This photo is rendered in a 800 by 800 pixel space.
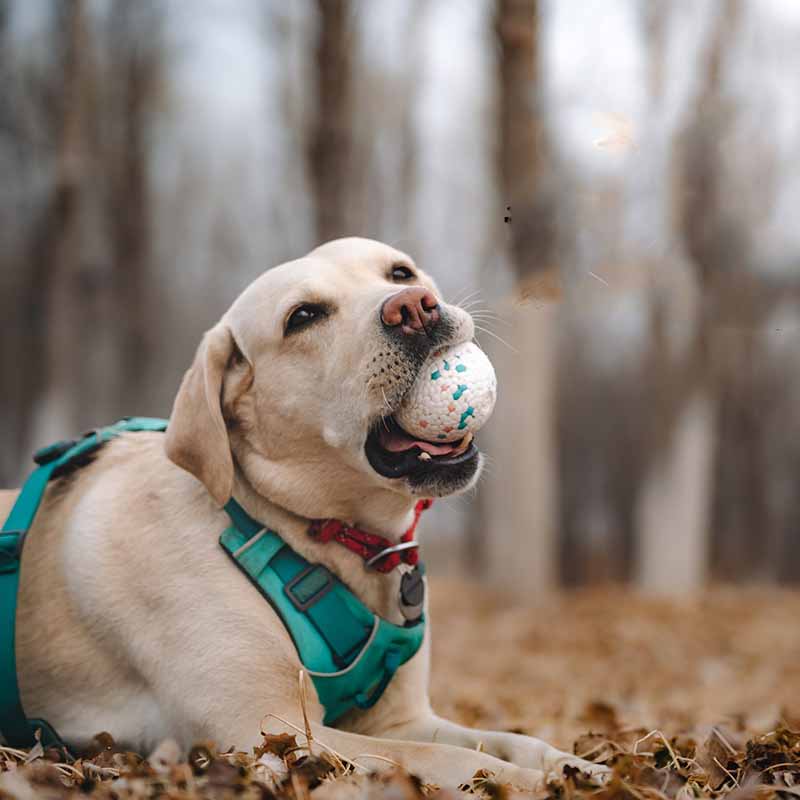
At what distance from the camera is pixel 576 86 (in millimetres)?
→ 9055

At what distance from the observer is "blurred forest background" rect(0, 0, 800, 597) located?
31.4 feet

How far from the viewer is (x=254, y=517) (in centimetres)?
273

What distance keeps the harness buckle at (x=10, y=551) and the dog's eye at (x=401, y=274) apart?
129cm

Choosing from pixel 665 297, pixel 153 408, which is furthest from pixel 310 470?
pixel 153 408

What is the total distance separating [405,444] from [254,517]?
0.46 metres

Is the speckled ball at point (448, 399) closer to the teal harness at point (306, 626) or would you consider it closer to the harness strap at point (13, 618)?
the teal harness at point (306, 626)

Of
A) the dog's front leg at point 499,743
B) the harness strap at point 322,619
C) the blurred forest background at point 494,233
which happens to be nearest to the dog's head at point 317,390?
the harness strap at point 322,619

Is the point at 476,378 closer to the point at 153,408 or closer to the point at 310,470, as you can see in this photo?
the point at 310,470

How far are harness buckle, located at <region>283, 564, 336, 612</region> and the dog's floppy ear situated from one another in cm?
28

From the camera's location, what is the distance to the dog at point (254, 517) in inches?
98.9

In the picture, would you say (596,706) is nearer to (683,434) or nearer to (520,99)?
(520,99)

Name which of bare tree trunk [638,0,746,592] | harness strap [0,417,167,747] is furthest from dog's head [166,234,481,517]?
bare tree trunk [638,0,746,592]

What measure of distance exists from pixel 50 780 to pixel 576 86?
8.16m

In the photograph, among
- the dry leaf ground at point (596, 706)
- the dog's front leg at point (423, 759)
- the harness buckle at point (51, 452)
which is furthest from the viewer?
the harness buckle at point (51, 452)
